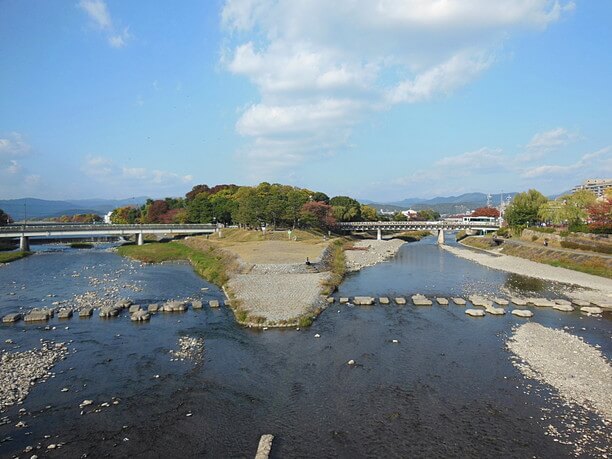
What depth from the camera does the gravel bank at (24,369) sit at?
624 inches

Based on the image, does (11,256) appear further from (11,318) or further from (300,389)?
(300,389)

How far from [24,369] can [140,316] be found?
8.30m

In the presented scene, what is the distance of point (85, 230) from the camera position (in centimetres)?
7519

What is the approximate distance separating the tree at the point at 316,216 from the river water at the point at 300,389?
52.0m

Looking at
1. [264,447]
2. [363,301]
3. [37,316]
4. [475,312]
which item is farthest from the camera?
[363,301]

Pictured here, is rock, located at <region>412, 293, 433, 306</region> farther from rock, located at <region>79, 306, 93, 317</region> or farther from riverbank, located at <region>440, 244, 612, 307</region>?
rock, located at <region>79, 306, 93, 317</region>

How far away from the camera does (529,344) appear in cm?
2150

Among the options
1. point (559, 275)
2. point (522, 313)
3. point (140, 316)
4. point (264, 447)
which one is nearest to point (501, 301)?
point (522, 313)

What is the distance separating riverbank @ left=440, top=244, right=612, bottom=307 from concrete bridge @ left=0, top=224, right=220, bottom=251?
2015 inches

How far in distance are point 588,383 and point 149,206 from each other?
121 m

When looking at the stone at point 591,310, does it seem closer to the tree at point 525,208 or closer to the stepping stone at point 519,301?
the stepping stone at point 519,301

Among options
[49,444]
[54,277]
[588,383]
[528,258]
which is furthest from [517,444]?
[528,258]

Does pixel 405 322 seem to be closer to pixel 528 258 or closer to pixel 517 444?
pixel 517 444

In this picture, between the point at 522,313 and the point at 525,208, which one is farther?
the point at 525,208
